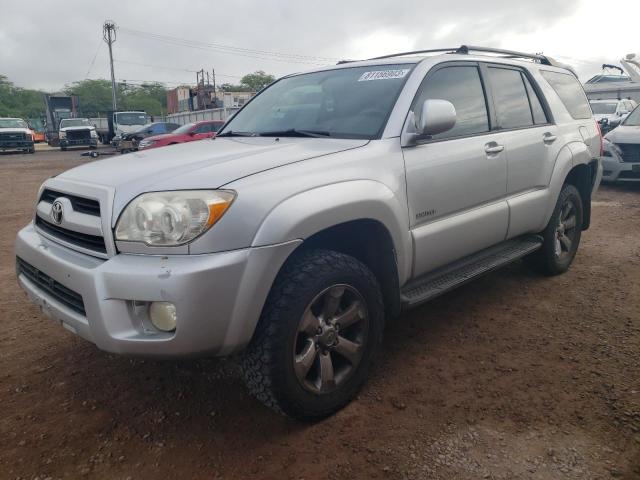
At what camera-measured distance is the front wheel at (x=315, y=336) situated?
2102 mm

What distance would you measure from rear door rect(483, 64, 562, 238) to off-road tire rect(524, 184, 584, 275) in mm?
284

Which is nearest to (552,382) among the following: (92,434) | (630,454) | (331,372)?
(630,454)

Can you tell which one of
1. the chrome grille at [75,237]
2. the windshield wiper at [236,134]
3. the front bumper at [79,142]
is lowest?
the front bumper at [79,142]

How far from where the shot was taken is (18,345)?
3.18 meters

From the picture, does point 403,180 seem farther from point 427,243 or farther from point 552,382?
point 552,382

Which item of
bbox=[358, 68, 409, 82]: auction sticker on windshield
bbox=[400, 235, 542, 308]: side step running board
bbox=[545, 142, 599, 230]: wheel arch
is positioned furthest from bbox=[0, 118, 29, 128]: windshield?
bbox=[400, 235, 542, 308]: side step running board

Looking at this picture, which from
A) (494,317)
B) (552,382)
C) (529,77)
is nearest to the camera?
(552,382)

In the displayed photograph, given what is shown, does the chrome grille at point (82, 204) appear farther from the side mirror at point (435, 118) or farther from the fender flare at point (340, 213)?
the side mirror at point (435, 118)

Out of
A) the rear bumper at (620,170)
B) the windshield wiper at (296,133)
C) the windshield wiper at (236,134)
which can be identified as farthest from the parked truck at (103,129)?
the windshield wiper at (296,133)

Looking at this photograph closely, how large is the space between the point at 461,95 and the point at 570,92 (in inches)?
70.8

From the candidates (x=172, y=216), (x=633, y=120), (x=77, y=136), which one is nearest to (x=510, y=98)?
(x=172, y=216)

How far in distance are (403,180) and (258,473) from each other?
1544 mm

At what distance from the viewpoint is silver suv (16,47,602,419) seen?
1955mm

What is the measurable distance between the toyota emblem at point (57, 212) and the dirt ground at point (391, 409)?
0.95 m
